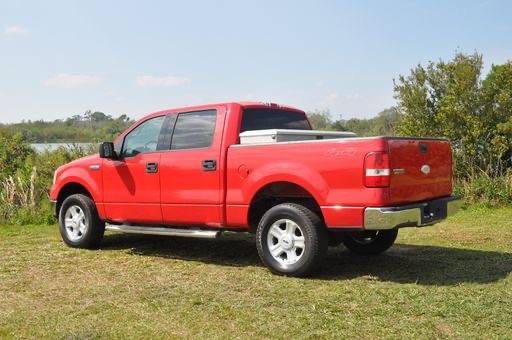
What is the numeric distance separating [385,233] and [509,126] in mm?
7912

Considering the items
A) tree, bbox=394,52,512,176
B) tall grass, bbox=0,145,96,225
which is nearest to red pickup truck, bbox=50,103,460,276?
tall grass, bbox=0,145,96,225

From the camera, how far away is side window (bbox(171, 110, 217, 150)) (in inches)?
250

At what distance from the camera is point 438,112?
14398 mm

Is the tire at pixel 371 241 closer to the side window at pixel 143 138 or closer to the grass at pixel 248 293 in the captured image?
the grass at pixel 248 293

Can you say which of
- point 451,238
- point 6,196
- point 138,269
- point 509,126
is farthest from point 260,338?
point 509,126

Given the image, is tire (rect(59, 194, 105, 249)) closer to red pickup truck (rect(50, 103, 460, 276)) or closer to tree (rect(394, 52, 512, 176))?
red pickup truck (rect(50, 103, 460, 276))

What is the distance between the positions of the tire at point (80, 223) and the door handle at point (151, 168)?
50.3 inches

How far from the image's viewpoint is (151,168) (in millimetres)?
6680

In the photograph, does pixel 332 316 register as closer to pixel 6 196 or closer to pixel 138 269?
pixel 138 269

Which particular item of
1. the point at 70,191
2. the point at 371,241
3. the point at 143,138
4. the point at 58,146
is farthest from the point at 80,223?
the point at 58,146

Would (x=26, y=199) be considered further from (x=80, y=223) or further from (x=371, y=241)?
(x=371, y=241)

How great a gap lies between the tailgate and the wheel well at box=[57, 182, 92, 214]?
4.62 meters

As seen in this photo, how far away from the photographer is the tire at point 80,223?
743cm

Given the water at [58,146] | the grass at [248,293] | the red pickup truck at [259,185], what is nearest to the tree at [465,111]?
the grass at [248,293]
